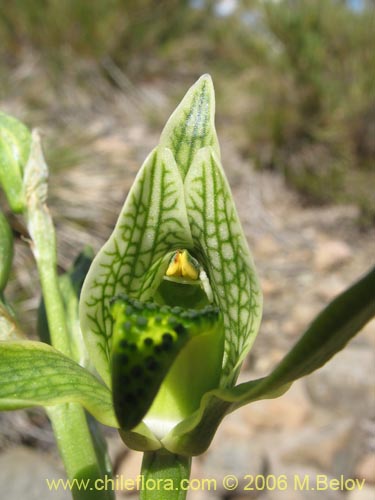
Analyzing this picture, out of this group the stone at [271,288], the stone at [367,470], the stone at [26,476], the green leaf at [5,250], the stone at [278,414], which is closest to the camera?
the green leaf at [5,250]

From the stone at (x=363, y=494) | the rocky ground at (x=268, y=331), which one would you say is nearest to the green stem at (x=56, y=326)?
the rocky ground at (x=268, y=331)

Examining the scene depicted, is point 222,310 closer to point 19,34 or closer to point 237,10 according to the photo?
point 19,34

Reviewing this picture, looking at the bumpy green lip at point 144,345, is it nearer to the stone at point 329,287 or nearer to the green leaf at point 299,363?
the green leaf at point 299,363

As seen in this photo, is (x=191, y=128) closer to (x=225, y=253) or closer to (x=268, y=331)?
(x=225, y=253)

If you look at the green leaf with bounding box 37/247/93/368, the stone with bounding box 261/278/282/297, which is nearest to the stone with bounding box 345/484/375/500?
the stone with bounding box 261/278/282/297

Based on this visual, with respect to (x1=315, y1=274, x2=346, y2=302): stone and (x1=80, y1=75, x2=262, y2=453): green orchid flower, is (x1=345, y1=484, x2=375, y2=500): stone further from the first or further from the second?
(x1=80, y1=75, x2=262, y2=453): green orchid flower

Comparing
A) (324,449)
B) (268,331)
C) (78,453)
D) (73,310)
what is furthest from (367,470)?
(78,453)
